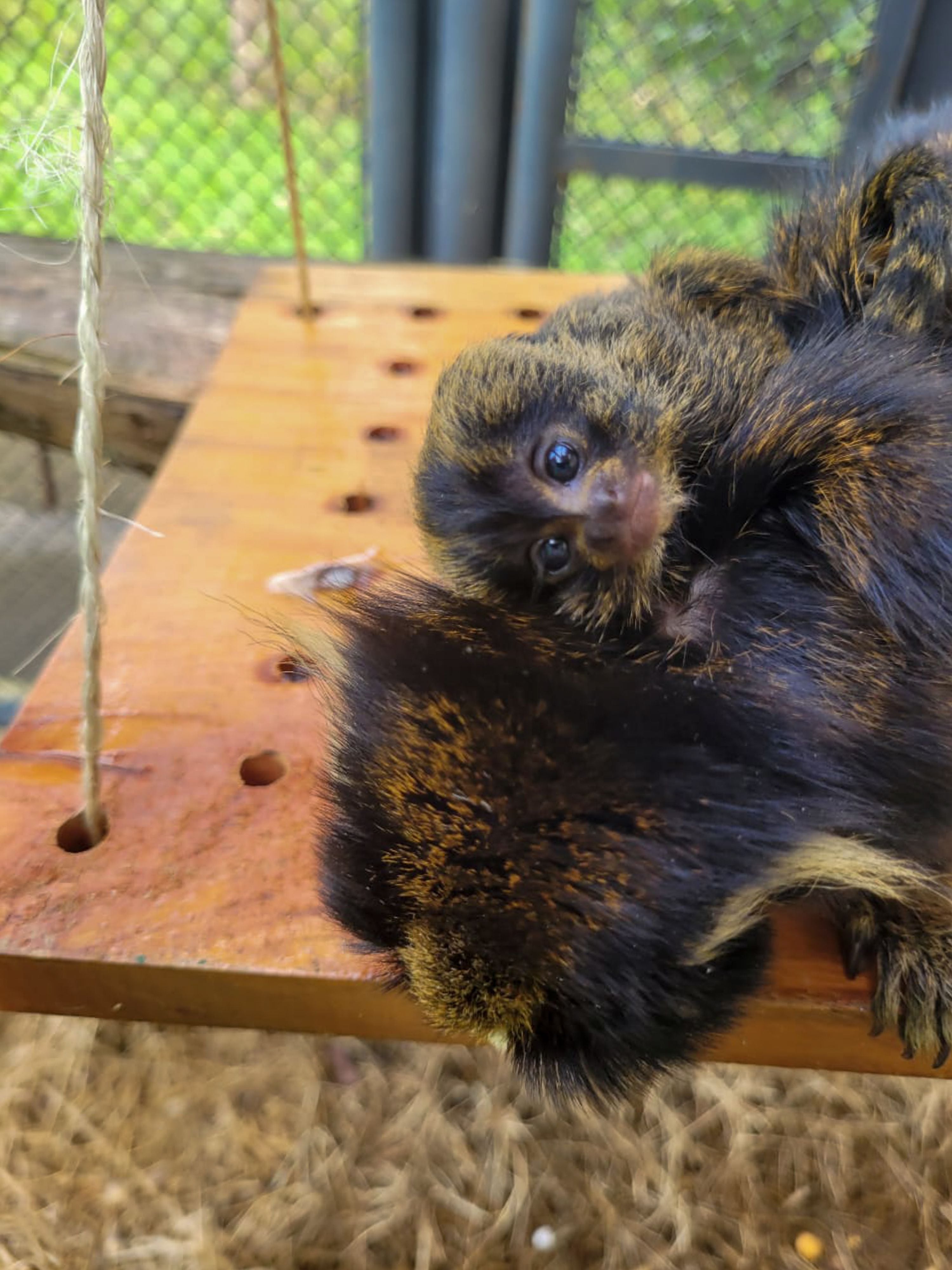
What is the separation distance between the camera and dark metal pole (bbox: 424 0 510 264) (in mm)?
2205

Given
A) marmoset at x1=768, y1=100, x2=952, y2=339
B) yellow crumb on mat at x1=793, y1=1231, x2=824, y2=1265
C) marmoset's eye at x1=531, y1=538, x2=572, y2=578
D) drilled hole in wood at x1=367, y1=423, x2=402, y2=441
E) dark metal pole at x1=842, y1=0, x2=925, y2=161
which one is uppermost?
dark metal pole at x1=842, y1=0, x2=925, y2=161

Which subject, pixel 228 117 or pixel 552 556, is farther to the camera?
pixel 228 117

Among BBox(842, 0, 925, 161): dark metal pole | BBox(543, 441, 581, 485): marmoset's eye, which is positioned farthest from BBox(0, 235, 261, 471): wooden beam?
BBox(842, 0, 925, 161): dark metal pole

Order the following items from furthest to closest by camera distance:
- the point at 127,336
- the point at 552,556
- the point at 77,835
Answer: the point at 127,336 < the point at 552,556 < the point at 77,835

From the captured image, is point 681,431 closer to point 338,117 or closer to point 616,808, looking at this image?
point 616,808

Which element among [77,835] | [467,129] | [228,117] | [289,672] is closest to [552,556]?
[289,672]

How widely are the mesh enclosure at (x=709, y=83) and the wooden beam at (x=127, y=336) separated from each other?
3.60ft

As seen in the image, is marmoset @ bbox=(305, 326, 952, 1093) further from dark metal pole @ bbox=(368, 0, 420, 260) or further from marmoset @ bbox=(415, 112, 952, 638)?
dark metal pole @ bbox=(368, 0, 420, 260)

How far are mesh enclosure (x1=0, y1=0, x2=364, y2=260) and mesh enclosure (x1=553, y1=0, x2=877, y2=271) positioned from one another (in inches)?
22.3

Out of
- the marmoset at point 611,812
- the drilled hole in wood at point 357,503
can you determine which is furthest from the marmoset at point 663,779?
the drilled hole in wood at point 357,503

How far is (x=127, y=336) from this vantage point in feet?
5.39

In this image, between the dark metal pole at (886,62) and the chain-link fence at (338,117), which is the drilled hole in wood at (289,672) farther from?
the dark metal pole at (886,62)

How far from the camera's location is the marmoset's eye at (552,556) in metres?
0.99

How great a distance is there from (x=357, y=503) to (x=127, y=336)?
0.62m
